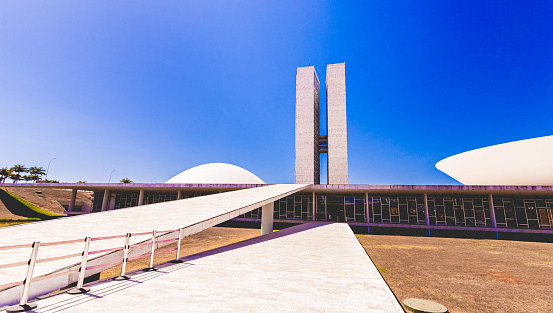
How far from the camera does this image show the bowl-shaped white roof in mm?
21109

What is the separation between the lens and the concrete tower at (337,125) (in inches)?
1758

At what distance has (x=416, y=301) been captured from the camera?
19.0 ft

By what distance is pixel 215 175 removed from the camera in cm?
5878

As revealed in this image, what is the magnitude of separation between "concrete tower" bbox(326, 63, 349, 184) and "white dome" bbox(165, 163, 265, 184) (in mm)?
23257

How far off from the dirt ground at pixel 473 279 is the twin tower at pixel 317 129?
1263 inches

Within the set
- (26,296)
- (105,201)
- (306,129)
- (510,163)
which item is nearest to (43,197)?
(105,201)

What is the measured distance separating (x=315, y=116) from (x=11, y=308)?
164 ft

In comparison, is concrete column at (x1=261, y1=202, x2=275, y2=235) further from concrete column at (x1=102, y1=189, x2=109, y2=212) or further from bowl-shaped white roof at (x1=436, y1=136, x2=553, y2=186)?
concrete column at (x1=102, y1=189, x2=109, y2=212)

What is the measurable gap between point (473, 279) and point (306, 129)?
4131 cm

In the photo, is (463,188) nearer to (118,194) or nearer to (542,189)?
(542,189)

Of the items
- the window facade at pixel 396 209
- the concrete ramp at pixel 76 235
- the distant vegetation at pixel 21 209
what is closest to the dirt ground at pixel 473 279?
the concrete ramp at pixel 76 235

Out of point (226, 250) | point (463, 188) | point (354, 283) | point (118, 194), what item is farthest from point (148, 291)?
point (118, 194)

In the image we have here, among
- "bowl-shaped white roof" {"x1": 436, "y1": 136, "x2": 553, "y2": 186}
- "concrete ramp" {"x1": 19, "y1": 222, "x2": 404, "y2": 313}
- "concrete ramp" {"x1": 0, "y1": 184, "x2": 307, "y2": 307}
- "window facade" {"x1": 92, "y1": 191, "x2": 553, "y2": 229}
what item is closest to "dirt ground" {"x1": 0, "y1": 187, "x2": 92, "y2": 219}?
"window facade" {"x1": 92, "y1": 191, "x2": 553, "y2": 229}

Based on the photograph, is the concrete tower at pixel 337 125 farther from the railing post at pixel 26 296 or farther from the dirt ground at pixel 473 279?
the railing post at pixel 26 296
